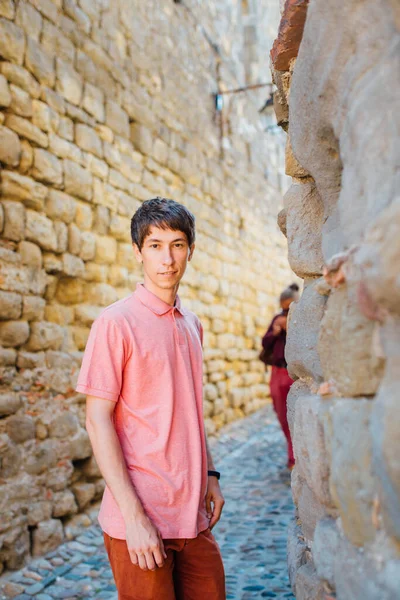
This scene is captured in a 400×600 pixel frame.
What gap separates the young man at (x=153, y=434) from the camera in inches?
55.9

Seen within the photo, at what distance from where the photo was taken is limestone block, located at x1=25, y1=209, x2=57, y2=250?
340 cm

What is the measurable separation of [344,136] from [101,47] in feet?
13.0

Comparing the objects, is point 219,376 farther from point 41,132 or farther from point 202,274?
point 41,132

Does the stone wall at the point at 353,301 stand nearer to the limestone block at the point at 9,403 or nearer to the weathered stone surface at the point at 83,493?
the limestone block at the point at 9,403

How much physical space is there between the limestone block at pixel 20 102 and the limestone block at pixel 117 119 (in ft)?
3.47

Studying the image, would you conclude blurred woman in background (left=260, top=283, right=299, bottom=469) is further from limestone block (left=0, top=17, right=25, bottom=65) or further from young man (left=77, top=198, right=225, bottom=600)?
young man (left=77, top=198, right=225, bottom=600)

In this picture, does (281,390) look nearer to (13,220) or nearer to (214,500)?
(13,220)

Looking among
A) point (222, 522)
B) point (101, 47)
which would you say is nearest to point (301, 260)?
point (222, 522)

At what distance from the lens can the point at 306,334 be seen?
1410 millimetres

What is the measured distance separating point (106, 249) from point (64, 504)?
Answer: 6.11ft

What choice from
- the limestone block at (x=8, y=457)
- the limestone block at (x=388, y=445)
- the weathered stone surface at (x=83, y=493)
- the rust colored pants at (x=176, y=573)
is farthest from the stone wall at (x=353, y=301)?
the weathered stone surface at (x=83, y=493)

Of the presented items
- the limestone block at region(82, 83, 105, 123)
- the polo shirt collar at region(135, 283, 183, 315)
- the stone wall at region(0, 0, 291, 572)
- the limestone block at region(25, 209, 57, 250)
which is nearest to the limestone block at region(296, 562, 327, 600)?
the polo shirt collar at region(135, 283, 183, 315)

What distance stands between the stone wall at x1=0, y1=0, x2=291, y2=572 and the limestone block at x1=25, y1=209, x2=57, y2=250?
1cm

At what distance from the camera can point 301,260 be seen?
1.49m
